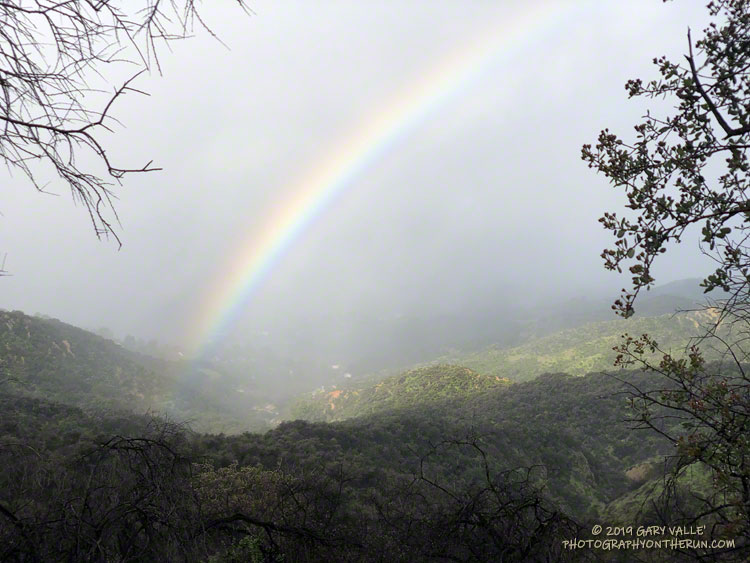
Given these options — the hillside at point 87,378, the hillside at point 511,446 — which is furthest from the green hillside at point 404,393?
the hillside at point 511,446

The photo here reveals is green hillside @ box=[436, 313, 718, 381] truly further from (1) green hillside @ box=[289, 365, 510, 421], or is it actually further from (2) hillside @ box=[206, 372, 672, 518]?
(2) hillside @ box=[206, 372, 672, 518]

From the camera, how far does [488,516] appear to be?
15.6 feet

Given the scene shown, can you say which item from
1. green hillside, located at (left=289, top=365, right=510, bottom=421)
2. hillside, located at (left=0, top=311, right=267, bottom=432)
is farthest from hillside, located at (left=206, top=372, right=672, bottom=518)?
green hillside, located at (left=289, top=365, right=510, bottom=421)

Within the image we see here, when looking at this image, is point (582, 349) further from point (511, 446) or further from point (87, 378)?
point (87, 378)

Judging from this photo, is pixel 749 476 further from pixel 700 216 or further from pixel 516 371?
pixel 516 371

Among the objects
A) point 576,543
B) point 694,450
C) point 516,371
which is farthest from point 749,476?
point 516,371

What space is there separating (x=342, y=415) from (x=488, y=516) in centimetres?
8583

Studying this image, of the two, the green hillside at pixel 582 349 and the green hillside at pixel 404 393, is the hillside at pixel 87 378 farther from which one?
the green hillside at pixel 582 349

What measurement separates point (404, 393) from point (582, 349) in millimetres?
50244

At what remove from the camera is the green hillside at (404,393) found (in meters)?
71.8

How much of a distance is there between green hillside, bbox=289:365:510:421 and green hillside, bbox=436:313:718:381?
67.4ft

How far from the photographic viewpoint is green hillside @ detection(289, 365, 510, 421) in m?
71.8

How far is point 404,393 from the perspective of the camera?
266 feet

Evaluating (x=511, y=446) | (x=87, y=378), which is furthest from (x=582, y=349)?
(x=87, y=378)
